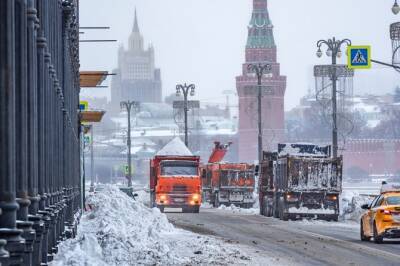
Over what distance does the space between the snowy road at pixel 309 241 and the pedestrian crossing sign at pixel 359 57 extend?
8.00 metres

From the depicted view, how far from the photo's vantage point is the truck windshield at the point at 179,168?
61.2m

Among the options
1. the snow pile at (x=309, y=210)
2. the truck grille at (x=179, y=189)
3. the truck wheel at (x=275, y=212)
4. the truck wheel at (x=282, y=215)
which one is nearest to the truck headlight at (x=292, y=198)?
the snow pile at (x=309, y=210)

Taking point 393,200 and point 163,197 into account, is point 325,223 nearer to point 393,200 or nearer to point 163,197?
point 393,200

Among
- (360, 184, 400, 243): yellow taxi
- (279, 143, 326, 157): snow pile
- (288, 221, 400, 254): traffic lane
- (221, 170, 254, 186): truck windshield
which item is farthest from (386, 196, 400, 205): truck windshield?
(221, 170, 254, 186): truck windshield

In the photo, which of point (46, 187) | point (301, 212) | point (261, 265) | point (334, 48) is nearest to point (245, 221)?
point (301, 212)

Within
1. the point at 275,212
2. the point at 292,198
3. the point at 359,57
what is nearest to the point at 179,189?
the point at 275,212

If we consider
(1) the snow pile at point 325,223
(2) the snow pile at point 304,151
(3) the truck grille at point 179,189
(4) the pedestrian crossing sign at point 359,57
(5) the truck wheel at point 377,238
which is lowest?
(1) the snow pile at point 325,223

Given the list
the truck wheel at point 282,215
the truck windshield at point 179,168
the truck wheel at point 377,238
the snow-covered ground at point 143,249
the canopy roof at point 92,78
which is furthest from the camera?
the truck windshield at point 179,168

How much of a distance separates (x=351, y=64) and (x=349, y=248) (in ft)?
80.9

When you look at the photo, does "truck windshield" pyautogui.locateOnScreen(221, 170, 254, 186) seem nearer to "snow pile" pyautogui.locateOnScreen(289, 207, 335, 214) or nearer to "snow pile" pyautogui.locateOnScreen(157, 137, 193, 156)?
"snow pile" pyautogui.locateOnScreen(157, 137, 193, 156)

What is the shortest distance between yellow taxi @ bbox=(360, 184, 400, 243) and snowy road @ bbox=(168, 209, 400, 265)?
36cm

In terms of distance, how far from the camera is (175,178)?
61406mm

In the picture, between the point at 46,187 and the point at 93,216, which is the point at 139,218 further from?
the point at 46,187

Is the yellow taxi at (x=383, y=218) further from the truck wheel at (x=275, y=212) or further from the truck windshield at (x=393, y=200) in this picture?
the truck wheel at (x=275, y=212)
